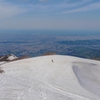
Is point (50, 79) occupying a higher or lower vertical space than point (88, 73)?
higher

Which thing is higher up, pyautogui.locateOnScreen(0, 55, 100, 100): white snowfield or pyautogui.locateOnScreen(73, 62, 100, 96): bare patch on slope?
pyautogui.locateOnScreen(0, 55, 100, 100): white snowfield

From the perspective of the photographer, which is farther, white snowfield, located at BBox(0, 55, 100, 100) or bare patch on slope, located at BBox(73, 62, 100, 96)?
bare patch on slope, located at BBox(73, 62, 100, 96)

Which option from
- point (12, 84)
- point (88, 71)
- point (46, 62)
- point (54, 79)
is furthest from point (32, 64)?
point (12, 84)

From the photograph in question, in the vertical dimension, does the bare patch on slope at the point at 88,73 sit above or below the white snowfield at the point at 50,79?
below

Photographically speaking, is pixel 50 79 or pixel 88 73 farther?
pixel 88 73

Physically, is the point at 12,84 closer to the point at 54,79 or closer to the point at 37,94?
the point at 37,94

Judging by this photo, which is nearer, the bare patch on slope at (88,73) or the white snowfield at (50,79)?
the white snowfield at (50,79)
